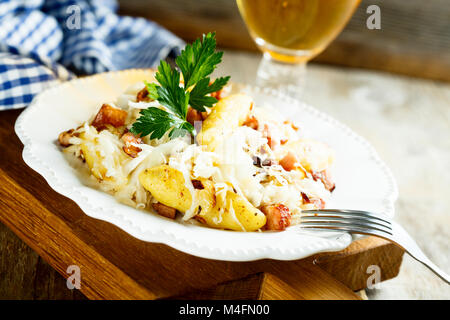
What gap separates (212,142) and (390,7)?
Answer: 10.9ft

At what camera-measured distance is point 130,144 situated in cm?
159

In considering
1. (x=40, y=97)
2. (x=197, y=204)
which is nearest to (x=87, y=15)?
(x=40, y=97)

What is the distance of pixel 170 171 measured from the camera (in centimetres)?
146

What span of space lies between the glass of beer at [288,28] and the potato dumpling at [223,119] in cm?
67

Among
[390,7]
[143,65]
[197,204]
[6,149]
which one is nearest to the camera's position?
[197,204]

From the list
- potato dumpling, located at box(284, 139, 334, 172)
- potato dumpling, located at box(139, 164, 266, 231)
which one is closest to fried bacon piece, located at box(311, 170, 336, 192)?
potato dumpling, located at box(284, 139, 334, 172)

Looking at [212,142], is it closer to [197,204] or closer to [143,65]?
[197,204]

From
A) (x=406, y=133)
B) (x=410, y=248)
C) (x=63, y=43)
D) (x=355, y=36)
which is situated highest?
(x=63, y=43)

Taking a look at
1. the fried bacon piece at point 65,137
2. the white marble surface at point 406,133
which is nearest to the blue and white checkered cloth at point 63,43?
the fried bacon piece at point 65,137

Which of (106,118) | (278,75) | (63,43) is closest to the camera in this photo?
(106,118)

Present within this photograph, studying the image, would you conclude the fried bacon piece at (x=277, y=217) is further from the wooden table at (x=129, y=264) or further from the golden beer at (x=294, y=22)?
the golden beer at (x=294, y=22)

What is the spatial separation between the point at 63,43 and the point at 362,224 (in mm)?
1936

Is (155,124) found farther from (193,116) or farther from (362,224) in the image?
(362,224)

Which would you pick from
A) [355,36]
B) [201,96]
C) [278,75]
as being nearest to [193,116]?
[201,96]
